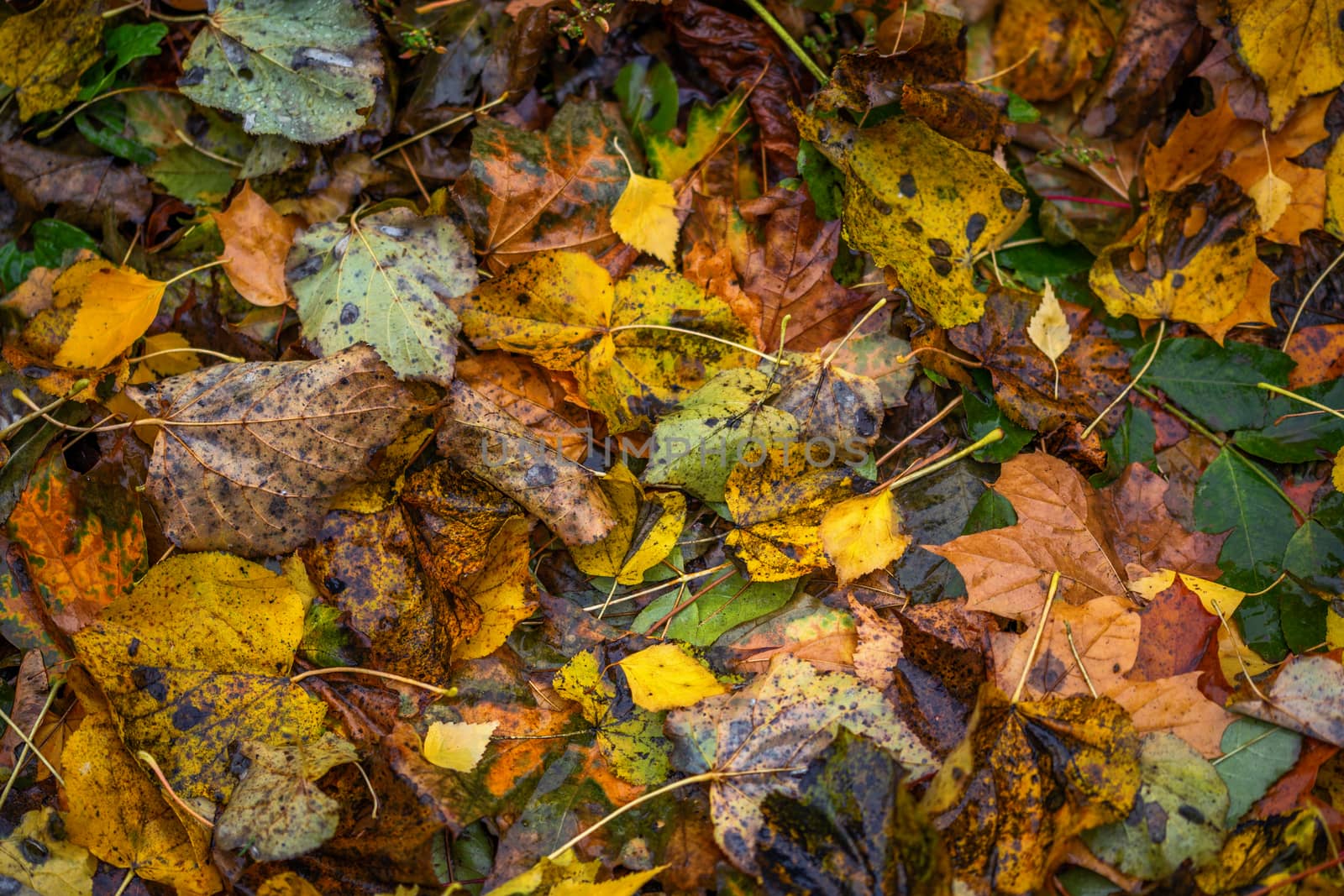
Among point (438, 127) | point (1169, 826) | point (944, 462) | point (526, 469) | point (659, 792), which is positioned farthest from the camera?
point (438, 127)

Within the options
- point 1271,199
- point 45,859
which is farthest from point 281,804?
point 1271,199

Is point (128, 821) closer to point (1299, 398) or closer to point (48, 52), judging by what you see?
point (48, 52)

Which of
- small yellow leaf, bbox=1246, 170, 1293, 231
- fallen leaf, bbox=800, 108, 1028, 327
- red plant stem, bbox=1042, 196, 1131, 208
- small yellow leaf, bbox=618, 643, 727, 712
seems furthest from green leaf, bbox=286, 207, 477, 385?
small yellow leaf, bbox=1246, 170, 1293, 231

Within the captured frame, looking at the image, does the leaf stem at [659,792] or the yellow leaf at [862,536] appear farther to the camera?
the yellow leaf at [862,536]

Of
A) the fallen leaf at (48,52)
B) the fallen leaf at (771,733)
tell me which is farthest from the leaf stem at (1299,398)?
the fallen leaf at (48,52)

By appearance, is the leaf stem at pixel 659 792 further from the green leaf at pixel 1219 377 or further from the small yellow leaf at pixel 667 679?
the green leaf at pixel 1219 377

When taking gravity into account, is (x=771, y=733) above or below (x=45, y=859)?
above

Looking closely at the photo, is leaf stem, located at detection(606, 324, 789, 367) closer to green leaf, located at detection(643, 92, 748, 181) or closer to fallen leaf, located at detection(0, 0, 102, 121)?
green leaf, located at detection(643, 92, 748, 181)
